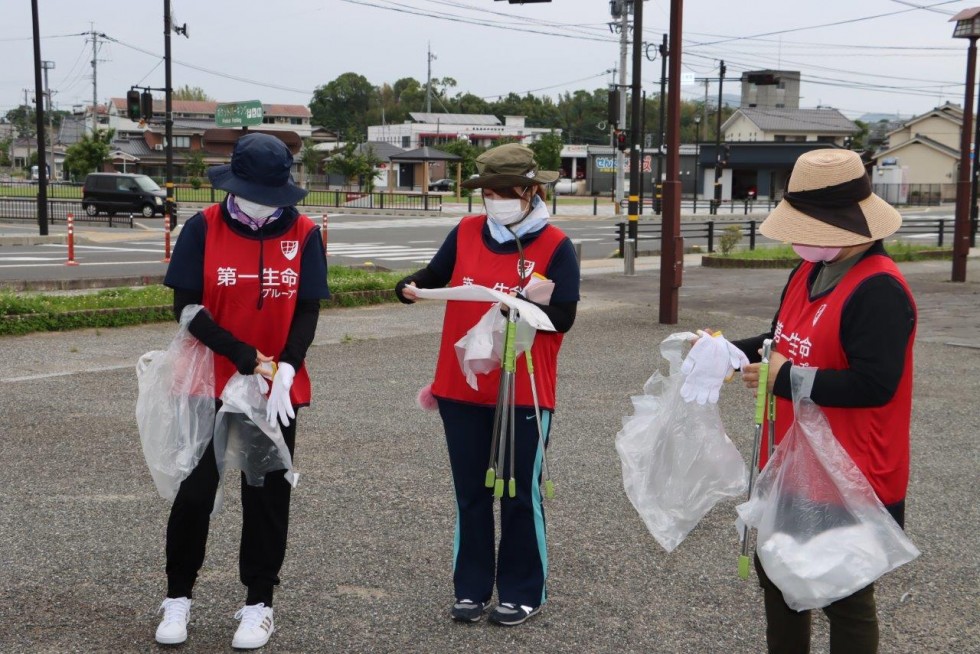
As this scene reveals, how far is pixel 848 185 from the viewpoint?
3.00 m

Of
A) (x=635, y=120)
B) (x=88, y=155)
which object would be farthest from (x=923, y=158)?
(x=88, y=155)

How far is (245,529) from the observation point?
12.7ft

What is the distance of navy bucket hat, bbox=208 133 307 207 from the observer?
3.67 metres

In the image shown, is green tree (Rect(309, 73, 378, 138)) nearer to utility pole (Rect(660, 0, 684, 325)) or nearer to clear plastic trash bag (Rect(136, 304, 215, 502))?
utility pole (Rect(660, 0, 684, 325))

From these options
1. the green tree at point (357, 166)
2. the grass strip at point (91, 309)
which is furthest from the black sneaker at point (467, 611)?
the green tree at point (357, 166)

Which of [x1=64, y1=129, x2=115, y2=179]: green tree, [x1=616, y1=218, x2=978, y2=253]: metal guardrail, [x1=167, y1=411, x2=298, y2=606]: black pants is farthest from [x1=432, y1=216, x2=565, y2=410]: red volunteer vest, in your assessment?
[x1=64, y1=129, x2=115, y2=179]: green tree

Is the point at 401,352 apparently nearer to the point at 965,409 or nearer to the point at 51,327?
the point at 51,327

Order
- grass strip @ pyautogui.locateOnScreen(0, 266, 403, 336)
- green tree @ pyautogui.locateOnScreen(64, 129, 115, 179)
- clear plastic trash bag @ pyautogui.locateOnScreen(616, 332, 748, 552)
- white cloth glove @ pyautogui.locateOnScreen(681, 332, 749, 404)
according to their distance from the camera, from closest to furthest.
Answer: white cloth glove @ pyautogui.locateOnScreen(681, 332, 749, 404)
clear plastic trash bag @ pyautogui.locateOnScreen(616, 332, 748, 552)
grass strip @ pyautogui.locateOnScreen(0, 266, 403, 336)
green tree @ pyautogui.locateOnScreen(64, 129, 115, 179)

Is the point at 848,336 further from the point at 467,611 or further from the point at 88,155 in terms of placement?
A: the point at 88,155

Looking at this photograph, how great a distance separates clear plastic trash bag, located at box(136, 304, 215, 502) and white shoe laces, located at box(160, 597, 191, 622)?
1.26ft

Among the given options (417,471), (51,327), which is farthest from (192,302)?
(51,327)

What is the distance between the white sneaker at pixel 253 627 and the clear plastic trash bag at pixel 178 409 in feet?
1.65

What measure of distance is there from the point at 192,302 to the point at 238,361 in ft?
1.05

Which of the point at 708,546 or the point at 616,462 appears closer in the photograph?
the point at 708,546
